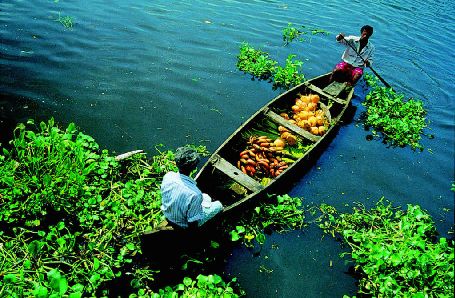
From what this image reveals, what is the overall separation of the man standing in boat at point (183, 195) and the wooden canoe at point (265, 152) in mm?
231

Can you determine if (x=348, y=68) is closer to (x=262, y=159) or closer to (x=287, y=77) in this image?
(x=287, y=77)

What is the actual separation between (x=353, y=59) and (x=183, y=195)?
26.0ft


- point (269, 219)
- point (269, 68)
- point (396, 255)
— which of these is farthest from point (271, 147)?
point (269, 68)

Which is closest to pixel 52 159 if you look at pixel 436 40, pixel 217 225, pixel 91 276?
pixel 91 276

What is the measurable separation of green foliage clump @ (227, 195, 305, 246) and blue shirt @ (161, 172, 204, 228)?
1.42m

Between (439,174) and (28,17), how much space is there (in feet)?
44.3

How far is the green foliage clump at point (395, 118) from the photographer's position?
8.88 metres

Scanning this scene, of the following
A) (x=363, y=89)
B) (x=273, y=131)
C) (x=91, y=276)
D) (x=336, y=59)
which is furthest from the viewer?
(x=336, y=59)

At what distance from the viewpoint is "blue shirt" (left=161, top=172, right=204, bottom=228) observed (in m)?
4.05

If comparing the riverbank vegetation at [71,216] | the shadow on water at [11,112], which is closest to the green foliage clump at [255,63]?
the riverbank vegetation at [71,216]

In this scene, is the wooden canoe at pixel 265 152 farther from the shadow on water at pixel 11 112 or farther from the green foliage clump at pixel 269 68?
the shadow on water at pixel 11 112

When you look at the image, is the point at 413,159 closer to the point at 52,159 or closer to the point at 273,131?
the point at 273,131

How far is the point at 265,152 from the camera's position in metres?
7.00

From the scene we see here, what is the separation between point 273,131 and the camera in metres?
7.62
